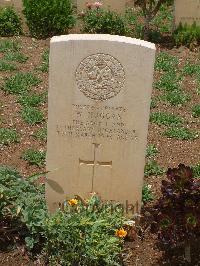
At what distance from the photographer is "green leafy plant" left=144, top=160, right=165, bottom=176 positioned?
6.28 meters

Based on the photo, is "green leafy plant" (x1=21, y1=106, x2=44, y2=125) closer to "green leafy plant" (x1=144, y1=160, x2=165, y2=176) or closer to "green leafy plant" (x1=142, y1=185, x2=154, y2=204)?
"green leafy plant" (x1=144, y1=160, x2=165, y2=176)

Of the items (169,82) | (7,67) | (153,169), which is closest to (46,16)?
(7,67)

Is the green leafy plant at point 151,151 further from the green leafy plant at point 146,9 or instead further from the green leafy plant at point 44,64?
the green leafy plant at point 146,9

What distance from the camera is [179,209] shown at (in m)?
4.49

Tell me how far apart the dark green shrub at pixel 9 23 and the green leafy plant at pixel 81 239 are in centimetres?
593

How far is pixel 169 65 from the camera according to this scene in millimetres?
9078

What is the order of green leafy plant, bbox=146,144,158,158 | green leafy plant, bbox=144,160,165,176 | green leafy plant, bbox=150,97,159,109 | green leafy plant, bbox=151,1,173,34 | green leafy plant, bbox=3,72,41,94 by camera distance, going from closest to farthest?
green leafy plant, bbox=144,160,165,176
green leafy plant, bbox=146,144,158,158
green leafy plant, bbox=150,97,159,109
green leafy plant, bbox=3,72,41,94
green leafy plant, bbox=151,1,173,34

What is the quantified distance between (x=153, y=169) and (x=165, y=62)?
3.23 meters

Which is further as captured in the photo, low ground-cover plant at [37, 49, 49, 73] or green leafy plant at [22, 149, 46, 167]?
low ground-cover plant at [37, 49, 49, 73]

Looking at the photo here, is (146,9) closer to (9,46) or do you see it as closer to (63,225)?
(9,46)

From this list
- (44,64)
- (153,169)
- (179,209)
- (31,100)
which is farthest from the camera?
(44,64)

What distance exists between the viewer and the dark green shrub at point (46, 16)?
1012cm

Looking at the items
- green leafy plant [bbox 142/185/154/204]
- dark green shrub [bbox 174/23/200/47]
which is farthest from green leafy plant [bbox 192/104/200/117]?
dark green shrub [bbox 174/23/200/47]

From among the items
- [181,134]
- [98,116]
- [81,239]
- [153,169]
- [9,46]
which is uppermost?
[9,46]
